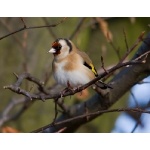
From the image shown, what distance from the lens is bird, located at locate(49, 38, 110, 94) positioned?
253 cm

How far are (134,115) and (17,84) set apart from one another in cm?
142

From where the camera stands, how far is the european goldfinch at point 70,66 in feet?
8.29

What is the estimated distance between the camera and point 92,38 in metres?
4.52

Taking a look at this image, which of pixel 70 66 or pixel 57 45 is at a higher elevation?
pixel 57 45

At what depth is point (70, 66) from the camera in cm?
256

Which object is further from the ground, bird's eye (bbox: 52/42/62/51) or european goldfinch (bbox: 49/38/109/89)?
bird's eye (bbox: 52/42/62/51)

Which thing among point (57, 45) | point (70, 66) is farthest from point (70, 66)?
point (57, 45)

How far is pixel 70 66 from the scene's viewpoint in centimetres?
256

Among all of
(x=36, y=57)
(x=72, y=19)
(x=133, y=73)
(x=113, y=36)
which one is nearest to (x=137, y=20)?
(x=113, y=36)

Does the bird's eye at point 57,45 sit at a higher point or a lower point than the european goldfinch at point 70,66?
higher

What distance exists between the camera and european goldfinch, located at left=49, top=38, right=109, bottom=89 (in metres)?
2.53

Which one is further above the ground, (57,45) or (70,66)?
(57,45)

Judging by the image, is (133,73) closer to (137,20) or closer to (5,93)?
(5,93)

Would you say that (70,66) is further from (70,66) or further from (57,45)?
(57,45)
